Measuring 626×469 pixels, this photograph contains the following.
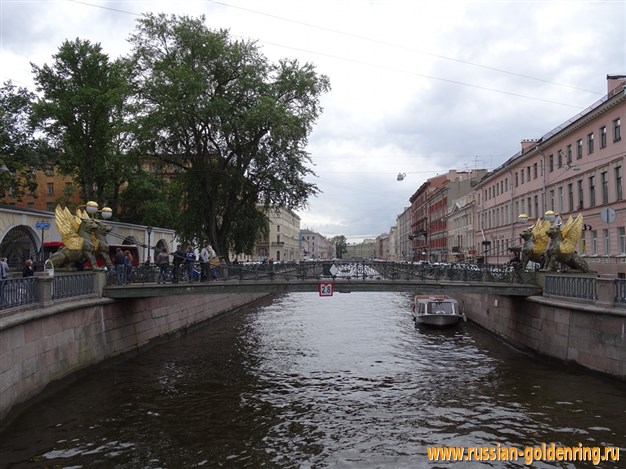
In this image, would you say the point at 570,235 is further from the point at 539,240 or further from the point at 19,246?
the point at 19,246

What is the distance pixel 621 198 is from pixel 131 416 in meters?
28.3

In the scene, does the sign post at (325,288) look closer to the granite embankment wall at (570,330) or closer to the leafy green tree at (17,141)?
the granite embankment wall at (570,330)

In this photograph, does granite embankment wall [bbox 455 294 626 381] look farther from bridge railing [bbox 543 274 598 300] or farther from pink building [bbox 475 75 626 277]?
pink building [bbox 475 75 626 277]

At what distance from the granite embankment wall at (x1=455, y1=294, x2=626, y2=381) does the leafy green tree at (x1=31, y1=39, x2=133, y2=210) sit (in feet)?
98.5

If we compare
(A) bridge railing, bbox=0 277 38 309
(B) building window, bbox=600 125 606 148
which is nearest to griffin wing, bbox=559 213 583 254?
(B) building window, bbox=600 125 606 148

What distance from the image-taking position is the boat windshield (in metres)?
27.2

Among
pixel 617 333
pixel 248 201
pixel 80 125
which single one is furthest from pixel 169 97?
pixel 617 333

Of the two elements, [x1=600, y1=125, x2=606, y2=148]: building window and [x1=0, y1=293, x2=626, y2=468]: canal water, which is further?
[x1=600, y1=125, x2=606, y2=148]: building window

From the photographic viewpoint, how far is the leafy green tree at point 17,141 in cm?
3575

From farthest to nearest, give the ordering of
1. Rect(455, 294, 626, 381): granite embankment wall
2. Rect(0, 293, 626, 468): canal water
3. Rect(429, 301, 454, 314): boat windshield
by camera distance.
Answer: Rect(429, 301, 454, 314): boat windshield → Rect(455, 294, 626, 381): granite embankment wall → Rect(0, 293, 626, 468): canal water

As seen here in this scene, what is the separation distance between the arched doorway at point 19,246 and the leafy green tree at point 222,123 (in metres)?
8.28

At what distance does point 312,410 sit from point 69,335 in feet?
23.8


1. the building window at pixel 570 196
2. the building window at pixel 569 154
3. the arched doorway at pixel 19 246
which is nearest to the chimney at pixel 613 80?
the building window at pixel 569 154

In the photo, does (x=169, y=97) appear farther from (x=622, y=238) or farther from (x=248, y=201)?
(x=622, y=238)
